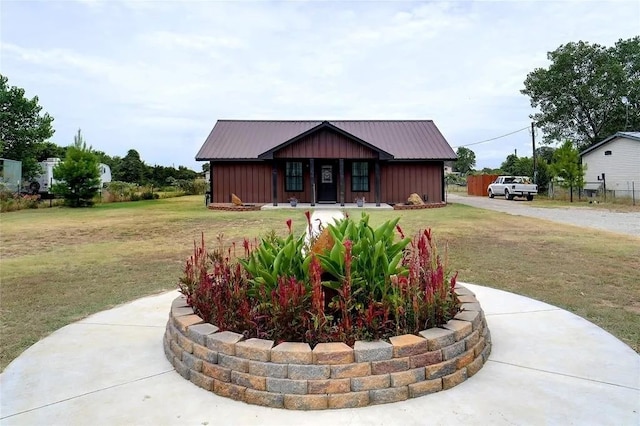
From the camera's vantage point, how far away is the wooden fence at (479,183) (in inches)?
1382

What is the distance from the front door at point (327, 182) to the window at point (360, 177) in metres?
0.90

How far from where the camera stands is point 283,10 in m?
9.90

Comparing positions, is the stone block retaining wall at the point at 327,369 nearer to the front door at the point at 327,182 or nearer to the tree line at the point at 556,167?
the front door at the point at 327,182

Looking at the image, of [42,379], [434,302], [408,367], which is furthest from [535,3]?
[42,379]

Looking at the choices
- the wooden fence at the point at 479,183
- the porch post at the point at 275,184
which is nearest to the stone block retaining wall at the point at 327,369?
the porch post at the point at 275,184

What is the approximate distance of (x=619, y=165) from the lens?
26578 millimetres

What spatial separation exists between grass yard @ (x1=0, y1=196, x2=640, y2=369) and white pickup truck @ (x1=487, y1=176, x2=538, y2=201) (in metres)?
15.5

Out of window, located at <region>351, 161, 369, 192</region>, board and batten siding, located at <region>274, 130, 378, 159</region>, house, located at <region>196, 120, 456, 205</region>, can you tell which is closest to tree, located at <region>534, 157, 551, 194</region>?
house, located at <region>196, 120, 456, 205</region>

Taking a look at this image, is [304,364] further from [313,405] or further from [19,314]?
[19,314]

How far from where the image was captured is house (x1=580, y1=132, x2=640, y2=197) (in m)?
25.3

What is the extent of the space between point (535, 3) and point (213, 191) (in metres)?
16.6


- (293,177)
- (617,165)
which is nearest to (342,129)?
(293,177)

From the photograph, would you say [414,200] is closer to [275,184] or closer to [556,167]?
[275,184]

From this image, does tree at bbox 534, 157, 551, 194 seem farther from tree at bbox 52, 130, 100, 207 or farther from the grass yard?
tree at bbox 52, 130, 100, 207
